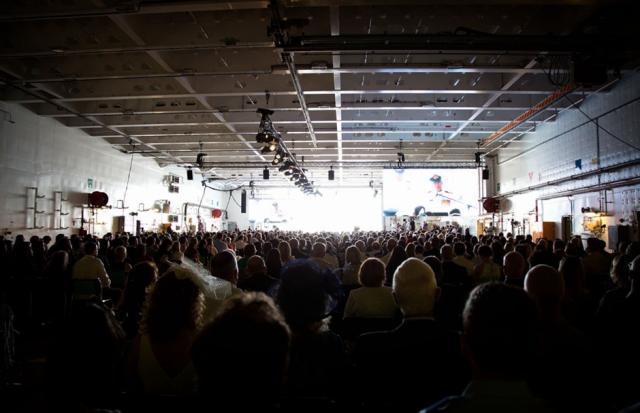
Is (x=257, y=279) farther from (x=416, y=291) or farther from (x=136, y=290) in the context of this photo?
Answer: (x=416, y=291)

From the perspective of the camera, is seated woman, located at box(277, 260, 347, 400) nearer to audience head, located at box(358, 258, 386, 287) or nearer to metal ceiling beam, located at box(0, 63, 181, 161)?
audience head, located at box(358, 258, 386, 287)

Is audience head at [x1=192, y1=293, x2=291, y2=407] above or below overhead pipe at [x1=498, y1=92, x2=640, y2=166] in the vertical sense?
below

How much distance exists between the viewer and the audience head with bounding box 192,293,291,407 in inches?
43.5

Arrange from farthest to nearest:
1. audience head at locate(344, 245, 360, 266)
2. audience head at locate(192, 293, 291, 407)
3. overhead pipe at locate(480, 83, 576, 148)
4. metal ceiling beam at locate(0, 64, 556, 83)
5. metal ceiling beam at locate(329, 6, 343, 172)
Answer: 1. overhead pipe at locate(480, 83, 576, 148)
2. metal ceiling beam at locate(0, 64, 556, 83)
3. metal ceiling beam at locate(329, 6, 343, 172)
4. audience head at locate(344, 245, 360, 266)
5. audience head at locate(192, 293, 291, 407)

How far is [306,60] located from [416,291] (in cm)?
783

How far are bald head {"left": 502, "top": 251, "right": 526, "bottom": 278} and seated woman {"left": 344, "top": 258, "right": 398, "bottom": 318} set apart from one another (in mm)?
1697

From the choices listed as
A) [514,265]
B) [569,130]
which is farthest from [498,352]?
[569,130]

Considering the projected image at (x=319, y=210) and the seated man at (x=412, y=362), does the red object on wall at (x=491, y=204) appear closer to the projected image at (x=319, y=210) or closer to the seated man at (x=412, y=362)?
the projected image at (x=319, y=210)

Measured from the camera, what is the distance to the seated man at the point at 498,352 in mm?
1337

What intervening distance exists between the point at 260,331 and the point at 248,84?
10815 millimetres

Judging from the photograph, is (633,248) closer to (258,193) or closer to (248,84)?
(248,84)

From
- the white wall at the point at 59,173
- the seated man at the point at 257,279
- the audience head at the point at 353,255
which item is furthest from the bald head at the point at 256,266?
the white wall at the point at 59,173

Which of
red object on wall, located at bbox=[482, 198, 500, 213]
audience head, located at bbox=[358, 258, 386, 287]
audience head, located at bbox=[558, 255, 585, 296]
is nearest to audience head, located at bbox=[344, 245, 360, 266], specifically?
audience head, located at bbox=[358, 258, 386, 287]

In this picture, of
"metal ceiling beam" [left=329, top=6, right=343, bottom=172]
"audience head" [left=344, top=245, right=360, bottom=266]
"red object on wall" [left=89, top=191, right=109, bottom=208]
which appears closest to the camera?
"audience head" [left=344, top=245, right=360, bottom=266]
